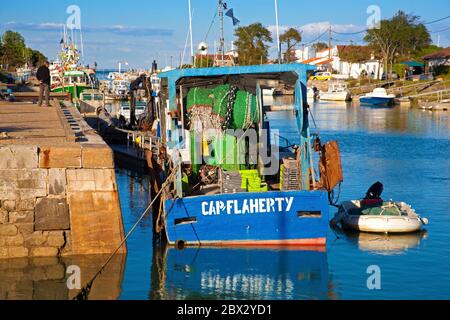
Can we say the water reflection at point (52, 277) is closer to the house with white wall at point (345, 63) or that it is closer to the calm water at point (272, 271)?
the calm water at point (272, 271)

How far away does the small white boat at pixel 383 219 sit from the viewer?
1886cm

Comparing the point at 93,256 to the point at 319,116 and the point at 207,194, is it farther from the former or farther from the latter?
the point at 319,116

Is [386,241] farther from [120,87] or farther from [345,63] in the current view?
[345,63]

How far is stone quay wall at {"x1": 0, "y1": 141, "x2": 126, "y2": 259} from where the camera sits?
1554 cm

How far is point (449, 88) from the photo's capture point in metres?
80.8

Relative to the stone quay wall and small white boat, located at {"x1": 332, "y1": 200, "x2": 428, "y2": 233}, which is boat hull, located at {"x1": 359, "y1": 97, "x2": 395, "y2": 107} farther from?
the stone quay wall

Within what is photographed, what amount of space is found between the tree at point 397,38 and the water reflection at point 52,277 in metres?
88.0

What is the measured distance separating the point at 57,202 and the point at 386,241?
773cm

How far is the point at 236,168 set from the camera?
739 inches

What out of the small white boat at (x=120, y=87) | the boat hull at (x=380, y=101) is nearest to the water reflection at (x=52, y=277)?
the boat hull at (x=380, y=101)

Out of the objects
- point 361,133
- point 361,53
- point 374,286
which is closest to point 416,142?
point 361,133

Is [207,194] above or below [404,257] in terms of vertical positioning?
above

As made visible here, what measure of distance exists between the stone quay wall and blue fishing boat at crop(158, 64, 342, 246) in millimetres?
1505
